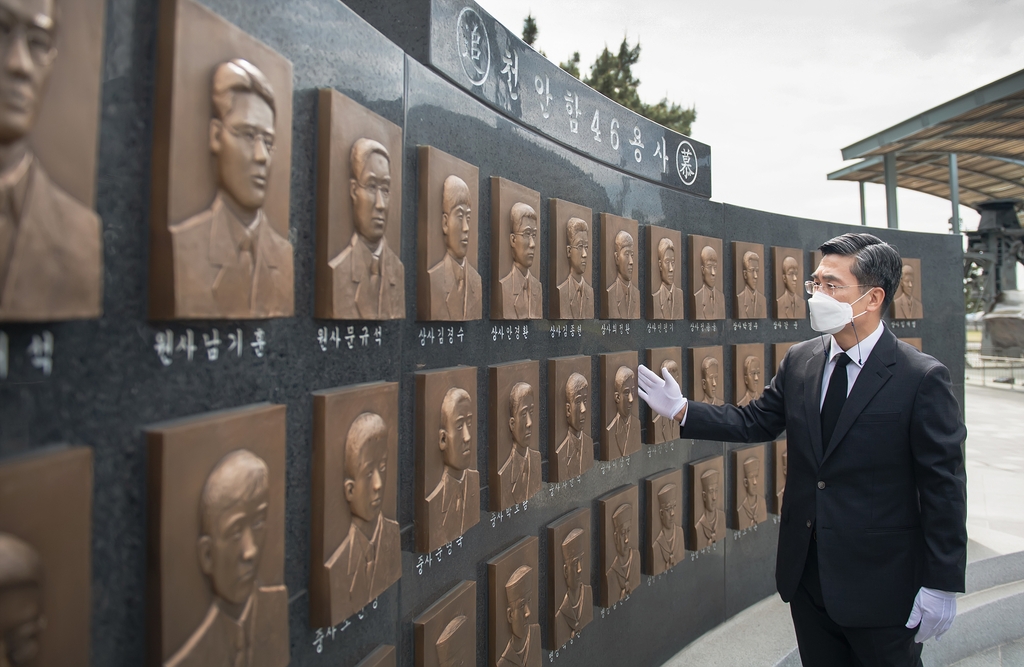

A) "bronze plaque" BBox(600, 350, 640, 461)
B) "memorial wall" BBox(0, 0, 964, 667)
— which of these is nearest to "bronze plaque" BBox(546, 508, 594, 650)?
"memorial wall" BBox(0, 0, 964, 667)

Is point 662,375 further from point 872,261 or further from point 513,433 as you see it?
point 513,433

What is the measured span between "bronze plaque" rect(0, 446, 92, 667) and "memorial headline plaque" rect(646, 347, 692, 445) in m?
3.71

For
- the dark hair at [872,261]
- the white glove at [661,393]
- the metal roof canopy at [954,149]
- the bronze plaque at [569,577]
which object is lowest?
the bronze plaque at [569,577]

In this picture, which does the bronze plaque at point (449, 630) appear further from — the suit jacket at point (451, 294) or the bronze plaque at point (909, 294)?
the bronze plaque at point (909, 294)

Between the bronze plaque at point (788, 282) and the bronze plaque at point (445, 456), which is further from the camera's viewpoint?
the bronze plaque at point (788, 282)

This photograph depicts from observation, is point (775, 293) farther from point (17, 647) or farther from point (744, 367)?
point (17, 647)

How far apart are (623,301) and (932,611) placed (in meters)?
2.39

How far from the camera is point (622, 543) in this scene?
4.41 m

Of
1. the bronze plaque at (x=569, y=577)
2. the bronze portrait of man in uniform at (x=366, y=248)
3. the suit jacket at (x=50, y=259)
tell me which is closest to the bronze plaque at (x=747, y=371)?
the bronze plaque at (x=569, y=577)

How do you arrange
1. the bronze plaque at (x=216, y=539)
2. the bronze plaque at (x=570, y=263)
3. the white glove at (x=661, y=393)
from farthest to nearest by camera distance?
the white glove at (x=661, y=393), the bronze plaque at (x=570, y=263), the bronze plaque at (x=216, y=539)

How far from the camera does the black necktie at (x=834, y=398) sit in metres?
3.56

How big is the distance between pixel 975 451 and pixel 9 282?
1440cm

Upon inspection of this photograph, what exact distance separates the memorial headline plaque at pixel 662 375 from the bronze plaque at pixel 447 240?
205cm

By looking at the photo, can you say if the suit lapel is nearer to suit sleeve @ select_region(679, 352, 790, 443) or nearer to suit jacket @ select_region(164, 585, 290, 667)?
suit sleeve @ select_region(679, 352, 790, 443)
